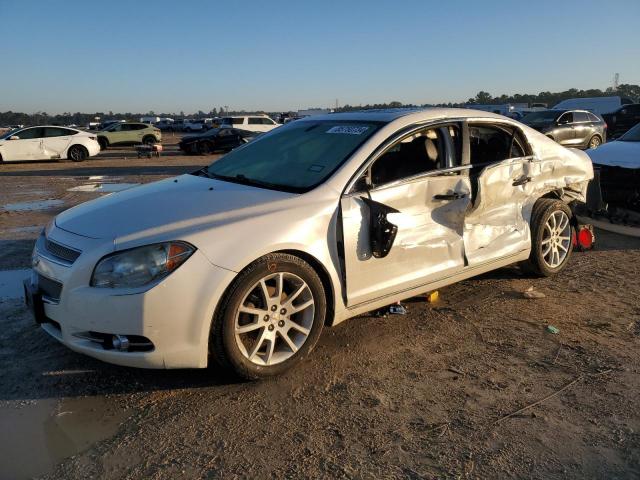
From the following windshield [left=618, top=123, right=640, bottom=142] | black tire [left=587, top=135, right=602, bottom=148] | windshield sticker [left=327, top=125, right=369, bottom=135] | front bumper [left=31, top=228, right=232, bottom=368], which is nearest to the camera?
front bumper [left=31, top=228, right=232, bottom=368]

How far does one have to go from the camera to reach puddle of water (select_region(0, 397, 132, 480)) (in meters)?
2.60

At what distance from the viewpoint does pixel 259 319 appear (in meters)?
3.30

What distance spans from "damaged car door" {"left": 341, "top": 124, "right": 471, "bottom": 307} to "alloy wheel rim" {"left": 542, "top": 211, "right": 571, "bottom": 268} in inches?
54.8

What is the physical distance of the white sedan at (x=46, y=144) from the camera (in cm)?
1967

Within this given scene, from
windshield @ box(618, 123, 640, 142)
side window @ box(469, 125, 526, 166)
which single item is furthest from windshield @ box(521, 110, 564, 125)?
side window @ box(469, 125, 526, 166)

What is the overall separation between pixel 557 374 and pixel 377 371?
113 cm

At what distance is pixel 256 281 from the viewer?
3197 mm

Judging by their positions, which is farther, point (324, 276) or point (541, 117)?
point (541, 117)

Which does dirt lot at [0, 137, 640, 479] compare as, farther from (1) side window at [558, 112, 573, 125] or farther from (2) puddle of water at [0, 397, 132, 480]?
(1) side window at [558, 112, 573, 125]

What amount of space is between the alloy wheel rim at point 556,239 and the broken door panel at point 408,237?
1387 millimetres

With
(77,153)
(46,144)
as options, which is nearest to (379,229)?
(46,144)

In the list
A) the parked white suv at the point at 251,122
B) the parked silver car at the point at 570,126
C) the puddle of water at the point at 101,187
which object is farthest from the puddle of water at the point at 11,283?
the parked white suv at the point at 251,122

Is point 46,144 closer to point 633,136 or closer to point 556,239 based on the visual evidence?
point 633,136

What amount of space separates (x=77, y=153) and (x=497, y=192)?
19806 millimetres
